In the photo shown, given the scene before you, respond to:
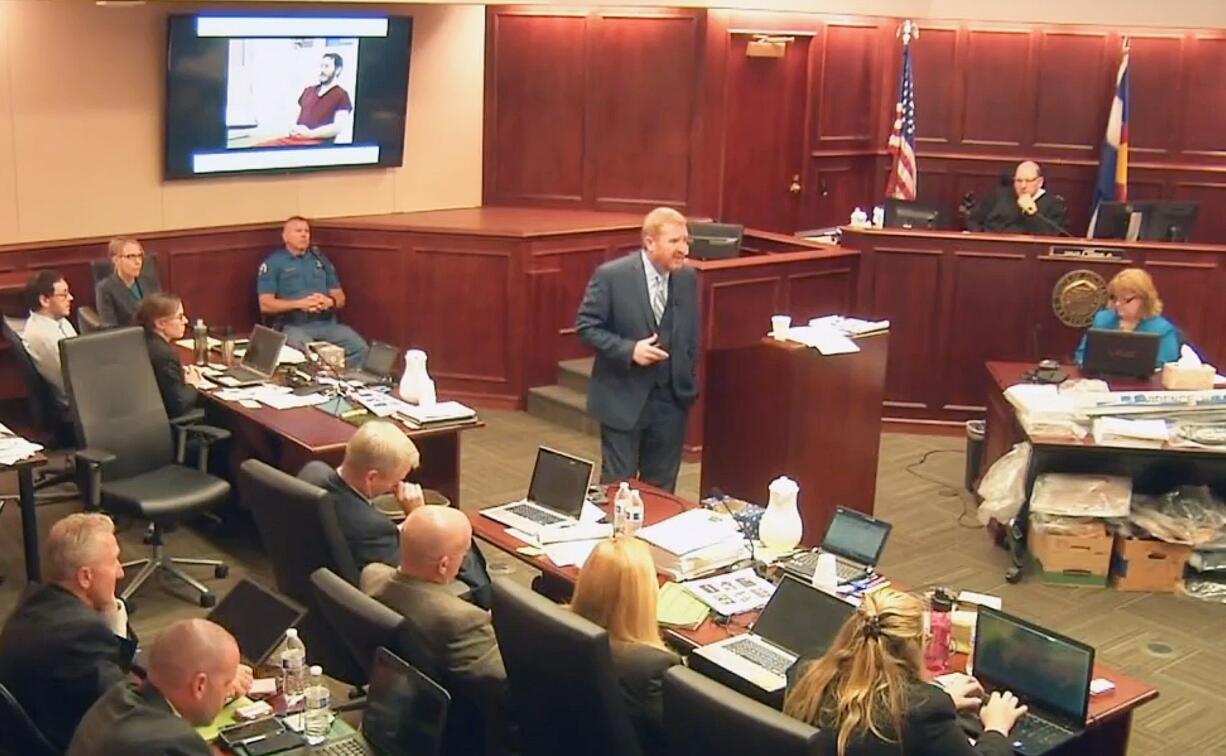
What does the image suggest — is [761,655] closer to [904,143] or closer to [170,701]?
[170,701]

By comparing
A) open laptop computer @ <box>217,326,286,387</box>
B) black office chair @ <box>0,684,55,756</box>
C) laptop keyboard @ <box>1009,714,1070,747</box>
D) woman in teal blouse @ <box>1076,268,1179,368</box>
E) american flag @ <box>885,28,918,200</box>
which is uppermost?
american flag @ <box>885,28,918,200</box>

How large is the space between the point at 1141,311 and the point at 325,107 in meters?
5.32

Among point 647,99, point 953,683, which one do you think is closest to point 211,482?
point 953,683

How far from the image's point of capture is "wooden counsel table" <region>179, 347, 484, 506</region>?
19.7 ft

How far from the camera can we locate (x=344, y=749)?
3.60 metres

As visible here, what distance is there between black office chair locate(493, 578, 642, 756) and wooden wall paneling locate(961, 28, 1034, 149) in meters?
8.79

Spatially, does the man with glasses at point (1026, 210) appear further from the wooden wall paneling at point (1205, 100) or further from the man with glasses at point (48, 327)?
the man with glasses at point (48, 327)

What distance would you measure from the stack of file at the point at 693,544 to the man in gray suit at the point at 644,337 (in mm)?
1215

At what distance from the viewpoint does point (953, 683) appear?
3795 millimetres

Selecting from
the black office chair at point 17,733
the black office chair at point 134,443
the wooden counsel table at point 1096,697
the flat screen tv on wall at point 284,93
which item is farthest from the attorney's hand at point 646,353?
the flat screen tv on wall at point 284,93

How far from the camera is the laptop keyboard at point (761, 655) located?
12.7ft

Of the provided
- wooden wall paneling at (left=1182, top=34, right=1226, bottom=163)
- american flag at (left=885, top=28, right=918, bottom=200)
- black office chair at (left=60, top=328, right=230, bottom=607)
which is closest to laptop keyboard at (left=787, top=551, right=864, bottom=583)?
black office chair at (left=60, top=328, right=230, bottom=607)

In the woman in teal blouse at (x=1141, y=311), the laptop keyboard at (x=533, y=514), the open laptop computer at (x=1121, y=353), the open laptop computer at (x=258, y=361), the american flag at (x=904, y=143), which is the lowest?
the laptop keyboard at (x=533, y=514)

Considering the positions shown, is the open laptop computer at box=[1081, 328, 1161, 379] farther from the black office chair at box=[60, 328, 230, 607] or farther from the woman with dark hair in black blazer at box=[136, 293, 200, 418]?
the woman with dark hair in black blazer at box=[136, 293, 200, 418]
